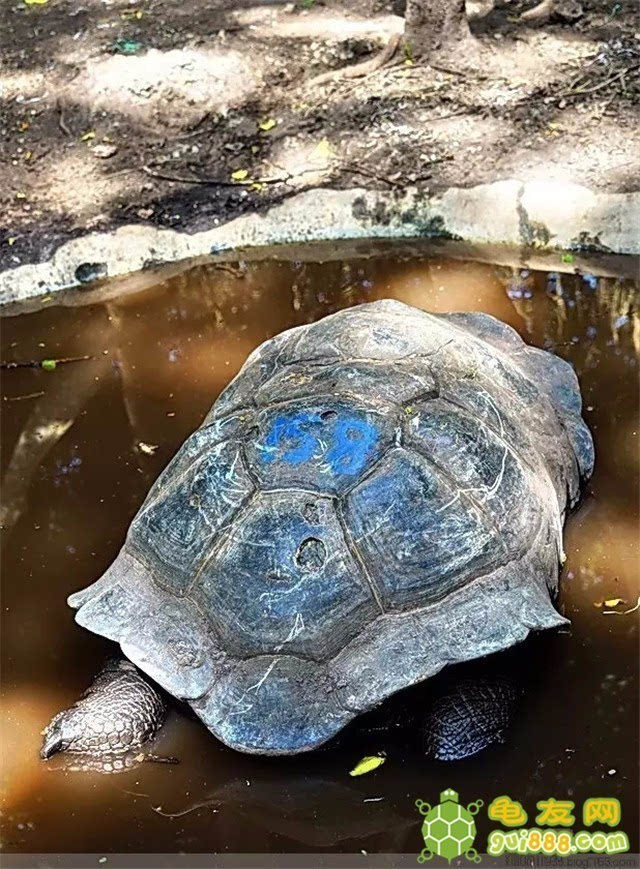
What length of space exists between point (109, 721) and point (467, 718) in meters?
1.26

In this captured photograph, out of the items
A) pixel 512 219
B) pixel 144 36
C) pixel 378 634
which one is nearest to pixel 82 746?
pixel 378 634

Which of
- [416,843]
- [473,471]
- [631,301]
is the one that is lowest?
[416,843]

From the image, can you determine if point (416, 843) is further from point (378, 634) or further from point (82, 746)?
point (82, 746)

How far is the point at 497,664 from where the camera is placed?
380cm

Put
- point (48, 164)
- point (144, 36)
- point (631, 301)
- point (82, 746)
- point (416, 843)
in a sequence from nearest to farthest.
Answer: point (416, 843), point (82, 746), point (631, 301), point (48, 164), point (144, 36)

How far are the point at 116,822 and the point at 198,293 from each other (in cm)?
350

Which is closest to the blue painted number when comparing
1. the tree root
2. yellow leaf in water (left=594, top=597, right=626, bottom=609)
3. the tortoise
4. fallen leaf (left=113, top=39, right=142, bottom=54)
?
the tortoise

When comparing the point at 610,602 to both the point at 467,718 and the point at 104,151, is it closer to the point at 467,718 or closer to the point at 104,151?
the point at 467,718

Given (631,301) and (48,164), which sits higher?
(48,164)

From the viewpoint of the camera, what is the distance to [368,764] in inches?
141

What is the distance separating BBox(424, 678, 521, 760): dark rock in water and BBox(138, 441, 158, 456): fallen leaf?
2.05 metres

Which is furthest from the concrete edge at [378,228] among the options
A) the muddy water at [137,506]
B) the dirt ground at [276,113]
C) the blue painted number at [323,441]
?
the blue painted number at [323,441]

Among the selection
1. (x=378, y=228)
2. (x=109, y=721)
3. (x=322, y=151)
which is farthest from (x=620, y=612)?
(x=322, y=151)

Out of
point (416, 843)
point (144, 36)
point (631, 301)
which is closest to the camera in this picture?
point (416, 843)
